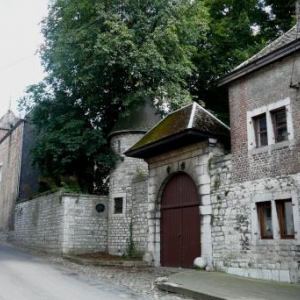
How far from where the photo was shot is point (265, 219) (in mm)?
10453

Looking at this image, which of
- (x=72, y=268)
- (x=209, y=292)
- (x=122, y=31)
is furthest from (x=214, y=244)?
(x=122, y=31)

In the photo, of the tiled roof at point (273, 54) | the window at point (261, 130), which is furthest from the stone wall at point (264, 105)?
the window at point (261, 130)

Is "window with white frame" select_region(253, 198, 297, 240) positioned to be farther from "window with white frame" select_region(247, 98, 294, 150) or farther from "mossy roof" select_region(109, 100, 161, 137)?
"mossy roof" select_region(109, 100, 161, 137)

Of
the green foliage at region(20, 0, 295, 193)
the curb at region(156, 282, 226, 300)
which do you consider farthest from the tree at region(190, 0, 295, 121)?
the curb at region(156, 282, 226, 300)

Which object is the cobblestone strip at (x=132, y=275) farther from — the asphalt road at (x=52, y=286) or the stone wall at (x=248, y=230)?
the stone wall at (x=248, y=230)

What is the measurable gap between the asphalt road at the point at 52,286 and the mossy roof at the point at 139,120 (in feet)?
25.7

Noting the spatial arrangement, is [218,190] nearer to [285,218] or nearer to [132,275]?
[285,218]

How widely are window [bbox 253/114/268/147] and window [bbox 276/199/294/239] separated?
5.76 feet

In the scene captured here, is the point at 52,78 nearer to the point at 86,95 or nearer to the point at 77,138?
the point at 86,95

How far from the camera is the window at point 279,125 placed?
408 inches

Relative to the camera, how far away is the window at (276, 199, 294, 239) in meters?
9.79

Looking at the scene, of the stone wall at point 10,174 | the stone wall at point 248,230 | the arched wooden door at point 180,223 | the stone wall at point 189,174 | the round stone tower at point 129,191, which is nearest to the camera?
the stone wall at point 248,230

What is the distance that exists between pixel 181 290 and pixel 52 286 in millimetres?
2971

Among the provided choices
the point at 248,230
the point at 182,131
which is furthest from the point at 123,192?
the point at 248,230
